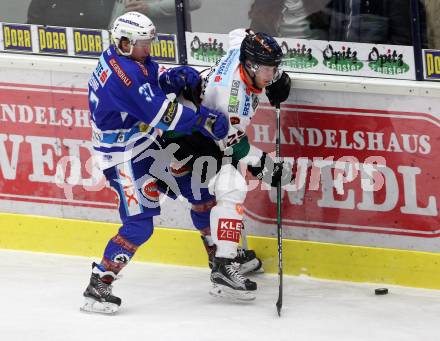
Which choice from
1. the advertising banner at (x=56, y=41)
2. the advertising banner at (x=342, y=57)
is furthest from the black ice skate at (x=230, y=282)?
the advertising banner at (x=56, y=41)

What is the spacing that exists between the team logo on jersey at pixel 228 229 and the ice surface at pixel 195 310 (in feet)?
1.27

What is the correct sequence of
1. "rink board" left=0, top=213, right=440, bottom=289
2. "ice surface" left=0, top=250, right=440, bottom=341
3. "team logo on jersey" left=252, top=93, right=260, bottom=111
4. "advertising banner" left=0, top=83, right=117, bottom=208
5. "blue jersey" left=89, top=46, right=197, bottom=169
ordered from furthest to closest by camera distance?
"advertising banner" left=0, top=83, right=117, bottom=208, "rink board" left=0, top=213, right=440, bottom=289, "team logo on jersey" left=252, top=93, right=260, bottom=111, "blue jersey" left=89, top=46, right=197, bottom=169, "ice surface" left=0, top=250, right=440, bottom=341

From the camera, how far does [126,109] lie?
5.59 m

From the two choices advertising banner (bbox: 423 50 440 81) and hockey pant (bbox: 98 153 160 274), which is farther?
advertising banner (bbox: 423 50 440 81)

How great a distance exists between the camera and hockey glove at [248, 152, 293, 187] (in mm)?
5949

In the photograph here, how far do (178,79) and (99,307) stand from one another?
1.28 m

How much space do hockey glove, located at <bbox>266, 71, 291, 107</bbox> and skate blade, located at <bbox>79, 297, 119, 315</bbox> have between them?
1427 mm

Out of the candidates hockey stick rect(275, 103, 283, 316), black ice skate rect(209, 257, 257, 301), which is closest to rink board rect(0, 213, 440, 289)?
hockey stick rect(275, 103, 283, 316)

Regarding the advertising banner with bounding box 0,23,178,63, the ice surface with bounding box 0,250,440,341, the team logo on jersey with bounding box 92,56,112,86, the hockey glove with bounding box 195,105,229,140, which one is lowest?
the ice surface with bounding box 0,250,440,341

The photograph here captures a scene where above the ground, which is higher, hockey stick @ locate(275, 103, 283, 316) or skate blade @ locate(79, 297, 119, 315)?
hockey stick @ locate(275, 103, 283, 316)

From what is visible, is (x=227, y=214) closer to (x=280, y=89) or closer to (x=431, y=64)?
(x=280, y=89)

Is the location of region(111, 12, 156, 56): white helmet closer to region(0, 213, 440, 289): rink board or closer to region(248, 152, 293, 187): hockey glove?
region(248, 152, 293, 187): hockey glove

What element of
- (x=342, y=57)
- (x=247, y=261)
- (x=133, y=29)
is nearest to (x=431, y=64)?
(x=342, y=57)

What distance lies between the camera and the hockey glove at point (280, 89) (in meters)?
6.01
